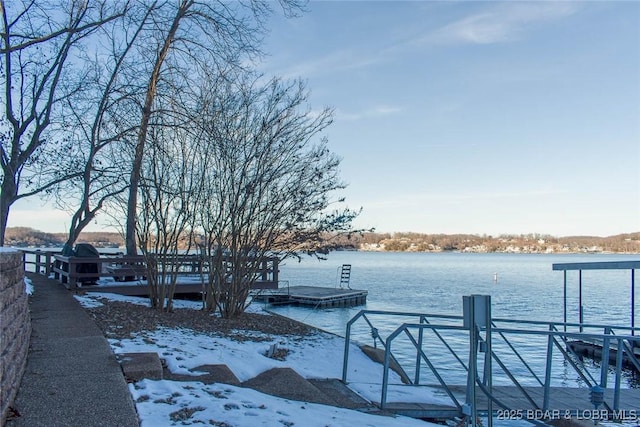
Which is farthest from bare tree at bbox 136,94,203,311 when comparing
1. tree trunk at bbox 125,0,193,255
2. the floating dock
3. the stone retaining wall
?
the floating dock

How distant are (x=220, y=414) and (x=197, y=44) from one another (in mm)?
12902

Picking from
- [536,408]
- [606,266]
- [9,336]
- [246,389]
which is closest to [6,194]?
[9,336]

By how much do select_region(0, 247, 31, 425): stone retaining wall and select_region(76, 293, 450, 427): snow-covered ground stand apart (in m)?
0.99

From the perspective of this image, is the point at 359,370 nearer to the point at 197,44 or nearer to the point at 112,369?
the point at 112,369

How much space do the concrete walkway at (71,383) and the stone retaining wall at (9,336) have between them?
0.15 meters

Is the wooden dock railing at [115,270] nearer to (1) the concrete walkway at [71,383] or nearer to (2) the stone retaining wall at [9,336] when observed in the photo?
(1) the concrete walkway at [71,383]

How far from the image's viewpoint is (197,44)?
51.6 ft

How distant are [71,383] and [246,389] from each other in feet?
5.56

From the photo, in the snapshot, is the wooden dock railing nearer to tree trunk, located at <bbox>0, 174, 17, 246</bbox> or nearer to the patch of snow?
tree trunk, located at <bbox>0, 174, 17, 246</bbox>

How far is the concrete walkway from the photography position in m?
4.37

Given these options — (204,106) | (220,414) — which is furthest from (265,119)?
(220,414)

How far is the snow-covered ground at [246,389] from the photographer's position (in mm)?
4809

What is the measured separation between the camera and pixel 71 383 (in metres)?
5.30

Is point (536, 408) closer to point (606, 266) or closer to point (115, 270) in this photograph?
point (606, 266)
